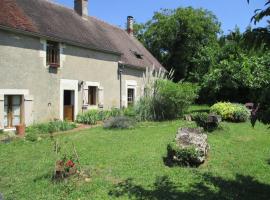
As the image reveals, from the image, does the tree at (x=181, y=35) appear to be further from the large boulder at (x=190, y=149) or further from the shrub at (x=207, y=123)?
the large boulder at (x=190, y=149)

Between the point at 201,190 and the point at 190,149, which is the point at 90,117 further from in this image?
the point at 201,190

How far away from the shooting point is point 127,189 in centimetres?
613

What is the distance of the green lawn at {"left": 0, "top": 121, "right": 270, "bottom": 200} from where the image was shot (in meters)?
5.99

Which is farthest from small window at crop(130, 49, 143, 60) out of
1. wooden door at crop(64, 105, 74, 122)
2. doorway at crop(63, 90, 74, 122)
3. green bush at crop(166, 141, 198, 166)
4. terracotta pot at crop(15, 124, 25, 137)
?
green bush at crop(166, 141, 198, 166)

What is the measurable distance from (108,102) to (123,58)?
3159 mm

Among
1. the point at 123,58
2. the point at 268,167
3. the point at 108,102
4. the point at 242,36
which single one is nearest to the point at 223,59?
the point at 123,58

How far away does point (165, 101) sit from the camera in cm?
1670

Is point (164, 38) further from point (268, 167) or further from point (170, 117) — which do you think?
point (268, 167)

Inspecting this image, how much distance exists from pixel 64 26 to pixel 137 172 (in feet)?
40.1

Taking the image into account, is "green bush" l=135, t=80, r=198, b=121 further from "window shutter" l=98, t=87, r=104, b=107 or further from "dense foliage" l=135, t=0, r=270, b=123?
"window shutter" l=98, t=87, r=104, b=107

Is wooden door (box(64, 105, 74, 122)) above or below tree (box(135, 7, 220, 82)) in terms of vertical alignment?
below

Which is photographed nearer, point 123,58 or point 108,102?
point 108,102

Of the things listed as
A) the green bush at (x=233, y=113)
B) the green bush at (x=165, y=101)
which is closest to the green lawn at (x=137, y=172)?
the green bush at (x=233, y=113)

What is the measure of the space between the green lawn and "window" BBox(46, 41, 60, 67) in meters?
5.50
